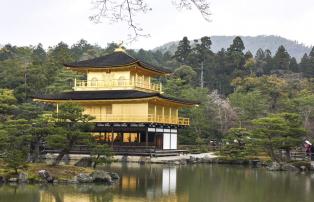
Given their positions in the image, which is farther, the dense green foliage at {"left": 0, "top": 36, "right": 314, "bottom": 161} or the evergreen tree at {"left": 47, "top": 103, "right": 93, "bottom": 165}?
the dense green foliage at {"left": 0, "top": 36, "right": 314, "bottom": 161}

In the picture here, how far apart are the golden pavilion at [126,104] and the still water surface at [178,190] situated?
10747 millimetres

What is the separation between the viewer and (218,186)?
19781mm

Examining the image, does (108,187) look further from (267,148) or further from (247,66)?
(247,66)

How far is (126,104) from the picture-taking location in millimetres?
35781

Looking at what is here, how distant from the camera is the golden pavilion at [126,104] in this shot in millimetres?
34656

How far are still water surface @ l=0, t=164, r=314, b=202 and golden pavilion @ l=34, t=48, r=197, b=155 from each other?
1075 cm

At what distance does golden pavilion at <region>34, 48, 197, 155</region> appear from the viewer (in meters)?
34.7

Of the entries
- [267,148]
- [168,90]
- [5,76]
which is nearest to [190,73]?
[168,90]

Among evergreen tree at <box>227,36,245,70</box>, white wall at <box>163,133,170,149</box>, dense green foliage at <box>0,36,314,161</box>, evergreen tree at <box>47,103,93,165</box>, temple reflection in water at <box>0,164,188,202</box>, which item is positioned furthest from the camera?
evergreen tree at <box>227,36,245,70</box>

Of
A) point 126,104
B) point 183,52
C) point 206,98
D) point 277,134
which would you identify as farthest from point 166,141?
point 183,52

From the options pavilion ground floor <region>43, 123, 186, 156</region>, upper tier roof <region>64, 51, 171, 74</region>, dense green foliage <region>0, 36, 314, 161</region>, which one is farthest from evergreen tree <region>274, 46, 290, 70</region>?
pavilion ground floor <region>43, 123, 186, 156</region>

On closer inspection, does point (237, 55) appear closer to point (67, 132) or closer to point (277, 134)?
point (277, 134)

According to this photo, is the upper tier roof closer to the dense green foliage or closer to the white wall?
the dense green foliage

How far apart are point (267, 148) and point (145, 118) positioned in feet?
29.1
